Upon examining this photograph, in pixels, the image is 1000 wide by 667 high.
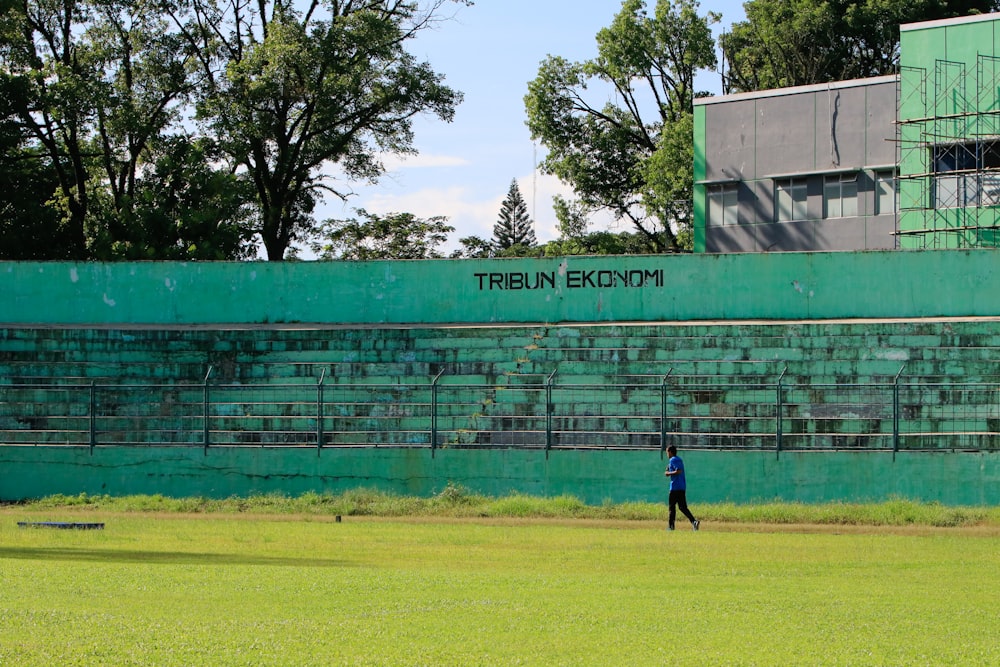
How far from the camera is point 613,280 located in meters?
32.4

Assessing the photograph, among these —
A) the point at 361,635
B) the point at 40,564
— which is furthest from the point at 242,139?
the point at 361,635

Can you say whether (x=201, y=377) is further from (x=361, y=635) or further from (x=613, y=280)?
(x=361, y=635)

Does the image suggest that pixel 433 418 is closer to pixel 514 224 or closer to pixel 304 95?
pixel 304 95

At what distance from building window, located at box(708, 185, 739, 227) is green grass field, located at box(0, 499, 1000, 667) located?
24.5 m

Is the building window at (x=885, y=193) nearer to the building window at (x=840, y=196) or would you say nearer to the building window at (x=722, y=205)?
the building window at (x=840, y=196)

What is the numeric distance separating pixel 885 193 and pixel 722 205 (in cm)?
569

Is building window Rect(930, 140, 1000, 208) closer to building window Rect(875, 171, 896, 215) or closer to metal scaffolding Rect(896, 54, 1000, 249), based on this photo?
metal scaffolding Rect(896, 54, 1000, 249)

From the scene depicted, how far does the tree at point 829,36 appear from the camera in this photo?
51.9m

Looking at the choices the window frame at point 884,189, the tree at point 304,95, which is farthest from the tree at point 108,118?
the window frame at point 884,189

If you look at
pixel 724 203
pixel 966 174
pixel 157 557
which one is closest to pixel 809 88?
pixel 724 203

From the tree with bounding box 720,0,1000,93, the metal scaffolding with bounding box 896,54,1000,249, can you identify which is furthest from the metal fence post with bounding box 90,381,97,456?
the tree with bounding box 720,0,1000,93

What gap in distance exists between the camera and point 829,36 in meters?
52.9

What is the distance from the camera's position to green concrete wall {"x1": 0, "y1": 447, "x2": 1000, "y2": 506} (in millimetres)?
23922

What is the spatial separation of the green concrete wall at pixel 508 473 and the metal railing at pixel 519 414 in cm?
32
